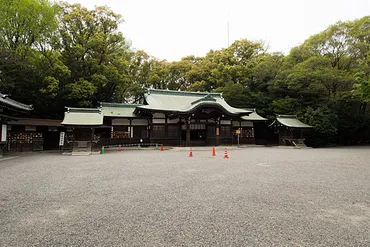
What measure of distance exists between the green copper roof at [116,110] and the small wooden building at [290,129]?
15.4 m

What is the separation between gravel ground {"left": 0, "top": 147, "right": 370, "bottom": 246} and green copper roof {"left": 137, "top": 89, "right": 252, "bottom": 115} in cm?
1278

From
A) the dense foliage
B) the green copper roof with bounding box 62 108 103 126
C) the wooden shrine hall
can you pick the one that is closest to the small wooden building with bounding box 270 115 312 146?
the dense foliage

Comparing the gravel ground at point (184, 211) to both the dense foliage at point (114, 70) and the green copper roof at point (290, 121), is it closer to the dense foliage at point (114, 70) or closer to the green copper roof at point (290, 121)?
the dense foliage at point (114, 70)

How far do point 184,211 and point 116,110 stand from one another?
1865 cm

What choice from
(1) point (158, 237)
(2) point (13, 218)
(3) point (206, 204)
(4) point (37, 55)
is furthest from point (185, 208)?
(4) point (37, 55)

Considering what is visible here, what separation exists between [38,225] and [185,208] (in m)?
2.55

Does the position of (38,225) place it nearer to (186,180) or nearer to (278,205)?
(186,180)

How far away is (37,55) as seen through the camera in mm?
21188

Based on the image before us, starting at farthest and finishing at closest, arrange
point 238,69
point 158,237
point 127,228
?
point 238,69 < point 127,228 < point 158,237

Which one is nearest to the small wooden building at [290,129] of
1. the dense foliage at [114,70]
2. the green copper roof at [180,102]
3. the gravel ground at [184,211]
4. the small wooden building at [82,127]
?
the dense foliage at [114,70]

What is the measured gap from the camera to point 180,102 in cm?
2364

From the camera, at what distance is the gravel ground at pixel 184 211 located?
120 inches

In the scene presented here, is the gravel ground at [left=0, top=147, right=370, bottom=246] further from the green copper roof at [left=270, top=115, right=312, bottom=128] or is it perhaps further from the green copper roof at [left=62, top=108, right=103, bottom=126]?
the green copper roof at [left=270, top=115, right=312, bottom=128]

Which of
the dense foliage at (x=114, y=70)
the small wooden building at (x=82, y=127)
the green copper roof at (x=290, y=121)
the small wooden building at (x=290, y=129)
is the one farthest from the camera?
the small wooden building at (x=290, y=129)
